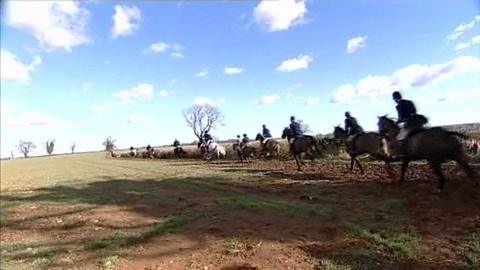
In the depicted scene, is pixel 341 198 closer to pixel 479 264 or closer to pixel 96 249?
pixel 479 264

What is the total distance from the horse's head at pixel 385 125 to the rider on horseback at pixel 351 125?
3.10 meters

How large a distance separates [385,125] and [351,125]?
12.1 feet

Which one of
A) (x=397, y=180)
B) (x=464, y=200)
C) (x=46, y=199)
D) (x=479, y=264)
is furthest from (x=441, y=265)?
(x=46, y=199)

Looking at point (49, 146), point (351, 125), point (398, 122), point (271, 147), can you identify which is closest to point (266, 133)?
point (271, 147)

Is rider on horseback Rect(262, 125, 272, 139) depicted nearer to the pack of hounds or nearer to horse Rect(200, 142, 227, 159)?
horse Rect(200, 142, 227, 159)

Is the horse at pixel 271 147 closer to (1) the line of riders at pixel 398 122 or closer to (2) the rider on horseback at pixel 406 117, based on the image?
(1) the line of riders at pixel 398 122

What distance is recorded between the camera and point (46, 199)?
15469 mm

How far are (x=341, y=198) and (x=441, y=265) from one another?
4670mm

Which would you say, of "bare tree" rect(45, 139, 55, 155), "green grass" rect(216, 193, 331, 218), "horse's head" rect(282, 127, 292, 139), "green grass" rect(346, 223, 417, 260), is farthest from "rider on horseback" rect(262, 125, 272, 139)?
"bare tree" rect(45, 139, 55, 155)

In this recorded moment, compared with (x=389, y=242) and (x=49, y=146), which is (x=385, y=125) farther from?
(x=49, y=146)

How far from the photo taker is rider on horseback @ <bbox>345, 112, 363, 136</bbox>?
57.3ft

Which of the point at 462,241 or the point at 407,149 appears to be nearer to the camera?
the point at 462,241

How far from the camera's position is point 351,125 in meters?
17.6

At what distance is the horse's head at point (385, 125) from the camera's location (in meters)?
13.7
